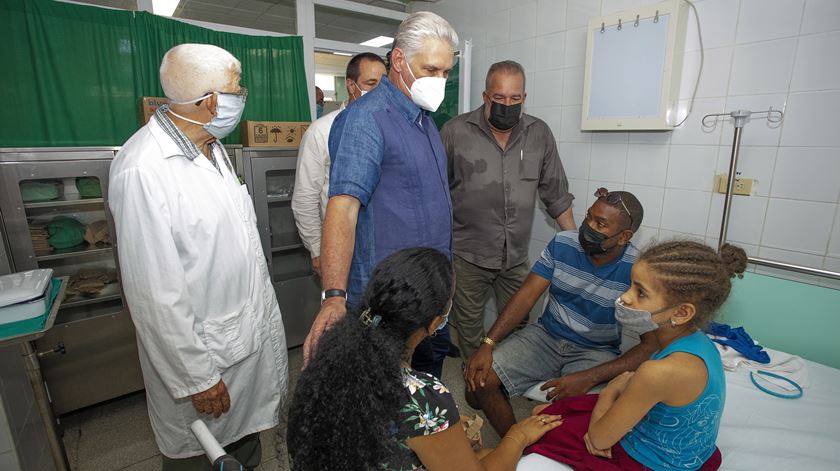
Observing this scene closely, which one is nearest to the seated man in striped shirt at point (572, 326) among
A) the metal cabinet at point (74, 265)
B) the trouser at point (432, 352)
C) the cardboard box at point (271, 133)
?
the trouser at point (432, 352)

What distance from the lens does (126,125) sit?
2.53 metres

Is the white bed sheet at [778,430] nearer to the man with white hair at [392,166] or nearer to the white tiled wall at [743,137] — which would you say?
the white tiled wall at [743,137]

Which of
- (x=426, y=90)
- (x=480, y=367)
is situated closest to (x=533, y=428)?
(x=480, y=367)

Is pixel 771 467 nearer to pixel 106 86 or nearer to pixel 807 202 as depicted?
pixel 807 202

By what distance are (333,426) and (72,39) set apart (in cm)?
270

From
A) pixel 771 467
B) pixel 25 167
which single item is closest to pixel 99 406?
pixel 25 167

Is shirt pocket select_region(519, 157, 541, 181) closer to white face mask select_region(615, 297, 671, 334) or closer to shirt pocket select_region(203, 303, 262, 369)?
white face mask select_region(615, 297, 671, 334)

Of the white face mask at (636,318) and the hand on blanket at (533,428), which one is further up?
the white face mask at (636,318)

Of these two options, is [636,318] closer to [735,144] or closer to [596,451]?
[596,451]

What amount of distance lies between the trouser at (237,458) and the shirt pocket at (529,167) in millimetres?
1841

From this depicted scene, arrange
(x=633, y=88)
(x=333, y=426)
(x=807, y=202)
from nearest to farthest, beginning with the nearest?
(x=333, y=426), (x=807, y=202), (x=633, y=88)

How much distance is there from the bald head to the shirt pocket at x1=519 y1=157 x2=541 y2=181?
5.17 feet

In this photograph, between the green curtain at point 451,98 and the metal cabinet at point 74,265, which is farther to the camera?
the green curtain at point 451,98

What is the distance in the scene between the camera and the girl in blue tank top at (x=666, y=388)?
1095 mm
